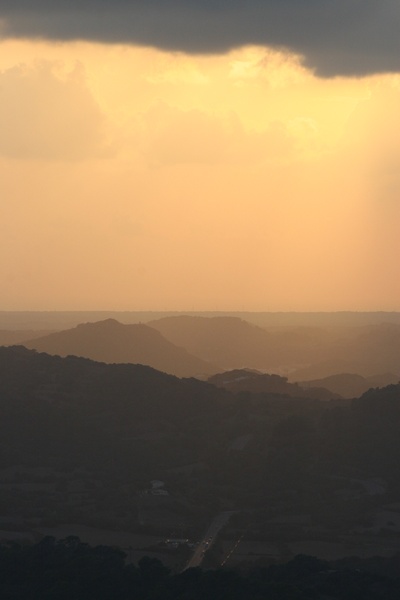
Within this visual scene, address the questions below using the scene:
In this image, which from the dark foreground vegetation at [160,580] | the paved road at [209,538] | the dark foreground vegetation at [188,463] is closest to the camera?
the dark foreground vegetation at [160,580]

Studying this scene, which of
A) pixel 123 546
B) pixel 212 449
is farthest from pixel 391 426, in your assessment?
pixel 123 546

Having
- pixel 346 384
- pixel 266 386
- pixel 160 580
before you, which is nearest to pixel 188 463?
pixel 160 580

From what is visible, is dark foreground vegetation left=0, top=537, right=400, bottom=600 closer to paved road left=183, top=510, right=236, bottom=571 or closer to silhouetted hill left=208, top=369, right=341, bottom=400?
paved road left=183, top=510, right=236, bottom=571

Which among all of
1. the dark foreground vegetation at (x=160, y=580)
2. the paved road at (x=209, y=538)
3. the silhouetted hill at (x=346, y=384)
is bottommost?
the paved road at (x=209, y=538)

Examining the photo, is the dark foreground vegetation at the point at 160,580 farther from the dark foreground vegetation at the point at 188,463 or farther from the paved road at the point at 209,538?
the dark foreground vegetation at the point at 188,463

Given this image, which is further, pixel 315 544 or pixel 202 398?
pixel 202 398

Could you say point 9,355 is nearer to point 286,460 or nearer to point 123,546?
point 286,460

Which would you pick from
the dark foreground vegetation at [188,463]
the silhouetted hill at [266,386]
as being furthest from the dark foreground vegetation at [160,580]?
the silhouetted hill at [266,386]
